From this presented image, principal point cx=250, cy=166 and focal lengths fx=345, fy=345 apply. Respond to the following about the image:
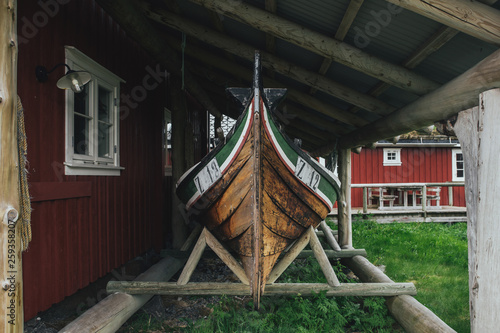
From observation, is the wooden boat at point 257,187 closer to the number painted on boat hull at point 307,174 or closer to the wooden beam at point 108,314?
the number painted on boat hull at point 307,174

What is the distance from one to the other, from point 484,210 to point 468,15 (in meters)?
1.24

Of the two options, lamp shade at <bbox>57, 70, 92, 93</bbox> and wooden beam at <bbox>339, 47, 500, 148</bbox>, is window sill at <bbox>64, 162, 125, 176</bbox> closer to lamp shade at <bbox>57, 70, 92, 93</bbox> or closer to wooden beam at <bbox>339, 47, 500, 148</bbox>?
lamp shade at <bbox>57, 70, 92, 93</bbox>

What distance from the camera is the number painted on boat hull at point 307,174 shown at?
3.41 m

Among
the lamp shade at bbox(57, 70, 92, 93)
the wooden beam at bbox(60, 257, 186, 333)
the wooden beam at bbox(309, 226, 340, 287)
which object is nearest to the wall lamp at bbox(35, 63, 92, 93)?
the lamp shade at bbox(57, 70, 92, 93)

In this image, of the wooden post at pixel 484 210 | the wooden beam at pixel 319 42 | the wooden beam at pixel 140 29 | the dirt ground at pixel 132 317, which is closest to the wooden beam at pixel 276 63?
the wooden beam at pixel 140 29

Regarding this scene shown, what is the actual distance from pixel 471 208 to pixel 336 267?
3113 mm

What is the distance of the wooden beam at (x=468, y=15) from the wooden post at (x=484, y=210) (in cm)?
37

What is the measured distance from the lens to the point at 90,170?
13.4ft

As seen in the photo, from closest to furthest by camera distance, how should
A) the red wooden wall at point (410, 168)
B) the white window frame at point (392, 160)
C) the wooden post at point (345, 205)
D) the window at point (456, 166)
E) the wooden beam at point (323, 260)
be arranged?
the wooden beam at point (323, 260), the wooden post at point (345, 205), the red wooden wall at point (410, 168), the white window frame at point (392, 160), the window at point (456, 166)

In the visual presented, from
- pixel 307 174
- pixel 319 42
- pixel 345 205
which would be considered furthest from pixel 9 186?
pixel 345 205

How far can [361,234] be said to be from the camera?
340 inches

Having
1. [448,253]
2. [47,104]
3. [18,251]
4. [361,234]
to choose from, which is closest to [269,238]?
[18,251]

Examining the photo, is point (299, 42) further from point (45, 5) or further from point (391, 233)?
point (391, 233)

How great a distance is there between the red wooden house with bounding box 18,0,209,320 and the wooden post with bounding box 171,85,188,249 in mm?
537
